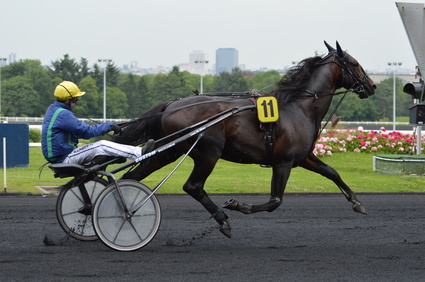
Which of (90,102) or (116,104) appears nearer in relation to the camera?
(90,102)

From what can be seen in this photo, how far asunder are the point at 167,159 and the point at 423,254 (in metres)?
2.84

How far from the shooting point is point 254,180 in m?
16.5

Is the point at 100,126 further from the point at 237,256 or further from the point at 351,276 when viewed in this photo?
the point at 351,276

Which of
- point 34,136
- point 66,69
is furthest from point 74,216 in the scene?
point 66,69

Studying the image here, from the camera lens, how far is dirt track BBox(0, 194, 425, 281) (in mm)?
6480

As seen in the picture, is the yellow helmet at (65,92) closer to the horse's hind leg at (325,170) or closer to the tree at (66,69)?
the horse's hind leg at (325,170)

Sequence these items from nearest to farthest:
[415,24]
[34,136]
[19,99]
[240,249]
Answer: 1. [240,249]
2. [415,24]
3. [34,136]
4. [19,99]

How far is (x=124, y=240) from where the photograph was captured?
7.46 meters

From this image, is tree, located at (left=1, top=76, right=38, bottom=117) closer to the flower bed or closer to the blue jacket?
the flower bed

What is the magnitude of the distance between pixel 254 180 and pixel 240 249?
8.85 metres

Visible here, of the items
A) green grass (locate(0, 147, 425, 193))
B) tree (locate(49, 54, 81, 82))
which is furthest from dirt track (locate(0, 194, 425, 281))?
tree (locate(49, 54, 81, 82))

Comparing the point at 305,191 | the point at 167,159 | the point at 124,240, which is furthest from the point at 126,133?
the point at 305,191

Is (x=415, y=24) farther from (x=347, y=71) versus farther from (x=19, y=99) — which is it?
(x=19, y=99)

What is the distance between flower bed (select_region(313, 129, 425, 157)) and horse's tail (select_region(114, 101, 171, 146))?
44.4 ft
